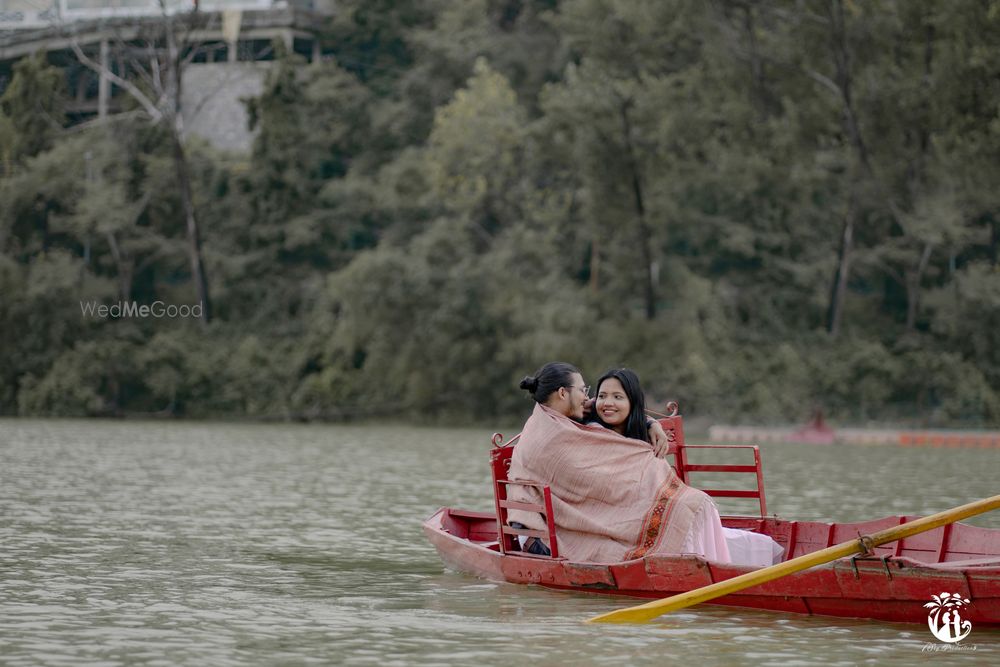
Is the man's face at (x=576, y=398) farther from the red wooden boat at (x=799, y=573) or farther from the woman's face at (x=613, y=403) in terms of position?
the red wooden boat at (x=799, y=573)

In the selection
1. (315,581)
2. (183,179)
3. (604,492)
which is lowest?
(315,581)

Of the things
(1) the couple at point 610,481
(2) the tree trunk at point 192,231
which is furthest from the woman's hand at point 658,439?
(2) the tree trunk at point 192,231

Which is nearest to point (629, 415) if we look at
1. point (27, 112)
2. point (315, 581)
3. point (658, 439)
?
point (658, 439)

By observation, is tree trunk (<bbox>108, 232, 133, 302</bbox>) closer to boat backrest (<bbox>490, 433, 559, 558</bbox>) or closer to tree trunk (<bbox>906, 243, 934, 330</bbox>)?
tree trunk (<bbox>906, 243, 934, 330</bbox>)

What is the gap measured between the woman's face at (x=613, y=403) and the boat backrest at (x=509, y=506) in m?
0.60

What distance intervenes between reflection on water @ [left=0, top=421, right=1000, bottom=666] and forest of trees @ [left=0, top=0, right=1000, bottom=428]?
15094 millimetres

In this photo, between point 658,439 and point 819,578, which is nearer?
point 819,578

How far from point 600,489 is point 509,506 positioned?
0.74 metres

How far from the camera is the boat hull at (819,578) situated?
879 centimetres

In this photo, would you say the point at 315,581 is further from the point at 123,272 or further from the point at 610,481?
the point at 123,272

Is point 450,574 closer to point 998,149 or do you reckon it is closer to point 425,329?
point 998,149

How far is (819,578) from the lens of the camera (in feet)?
30.3

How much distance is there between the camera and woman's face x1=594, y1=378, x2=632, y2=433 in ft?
33.2

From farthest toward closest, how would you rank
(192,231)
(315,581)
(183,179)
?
(183,179) → (192,231) → (315,581)
